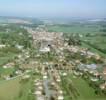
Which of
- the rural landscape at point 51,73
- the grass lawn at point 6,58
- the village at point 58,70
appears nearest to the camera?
the rural landscape at point 51,73

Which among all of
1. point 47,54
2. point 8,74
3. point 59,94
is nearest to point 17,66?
point 8,74

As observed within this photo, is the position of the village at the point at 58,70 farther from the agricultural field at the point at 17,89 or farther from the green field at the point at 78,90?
the agricultural field at the point at 17,89

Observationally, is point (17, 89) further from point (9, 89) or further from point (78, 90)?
point (78, 90)

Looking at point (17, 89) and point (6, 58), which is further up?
point (17, 89)

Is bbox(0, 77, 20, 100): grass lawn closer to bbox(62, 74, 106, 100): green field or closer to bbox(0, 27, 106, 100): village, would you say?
bbox(0, 27, 106, 100): village

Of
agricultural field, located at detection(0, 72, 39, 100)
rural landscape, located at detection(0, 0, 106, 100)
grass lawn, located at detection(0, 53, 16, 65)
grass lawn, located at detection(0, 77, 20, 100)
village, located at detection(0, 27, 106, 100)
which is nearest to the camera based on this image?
agricultural field, located at detection(0, 72, 39, 100)

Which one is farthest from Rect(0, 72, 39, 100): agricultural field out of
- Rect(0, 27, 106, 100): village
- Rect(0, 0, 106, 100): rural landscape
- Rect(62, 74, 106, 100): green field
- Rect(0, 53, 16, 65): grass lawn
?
Rect(0, 53, 16, 65): grass lawn

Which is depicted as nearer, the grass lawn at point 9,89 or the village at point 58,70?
the grass lawn at point 9,89

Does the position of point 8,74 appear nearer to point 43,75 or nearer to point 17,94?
point 43,75

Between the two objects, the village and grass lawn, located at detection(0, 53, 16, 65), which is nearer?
the village

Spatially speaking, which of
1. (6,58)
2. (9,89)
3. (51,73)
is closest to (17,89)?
(9,89)

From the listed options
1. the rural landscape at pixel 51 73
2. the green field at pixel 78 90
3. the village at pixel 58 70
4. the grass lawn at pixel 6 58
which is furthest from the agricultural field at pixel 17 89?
the grass lawn at pixel 6 58

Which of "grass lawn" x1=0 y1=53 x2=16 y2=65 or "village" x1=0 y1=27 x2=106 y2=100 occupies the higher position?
"village" x1=0 y1=27 x2=106 y2=100
